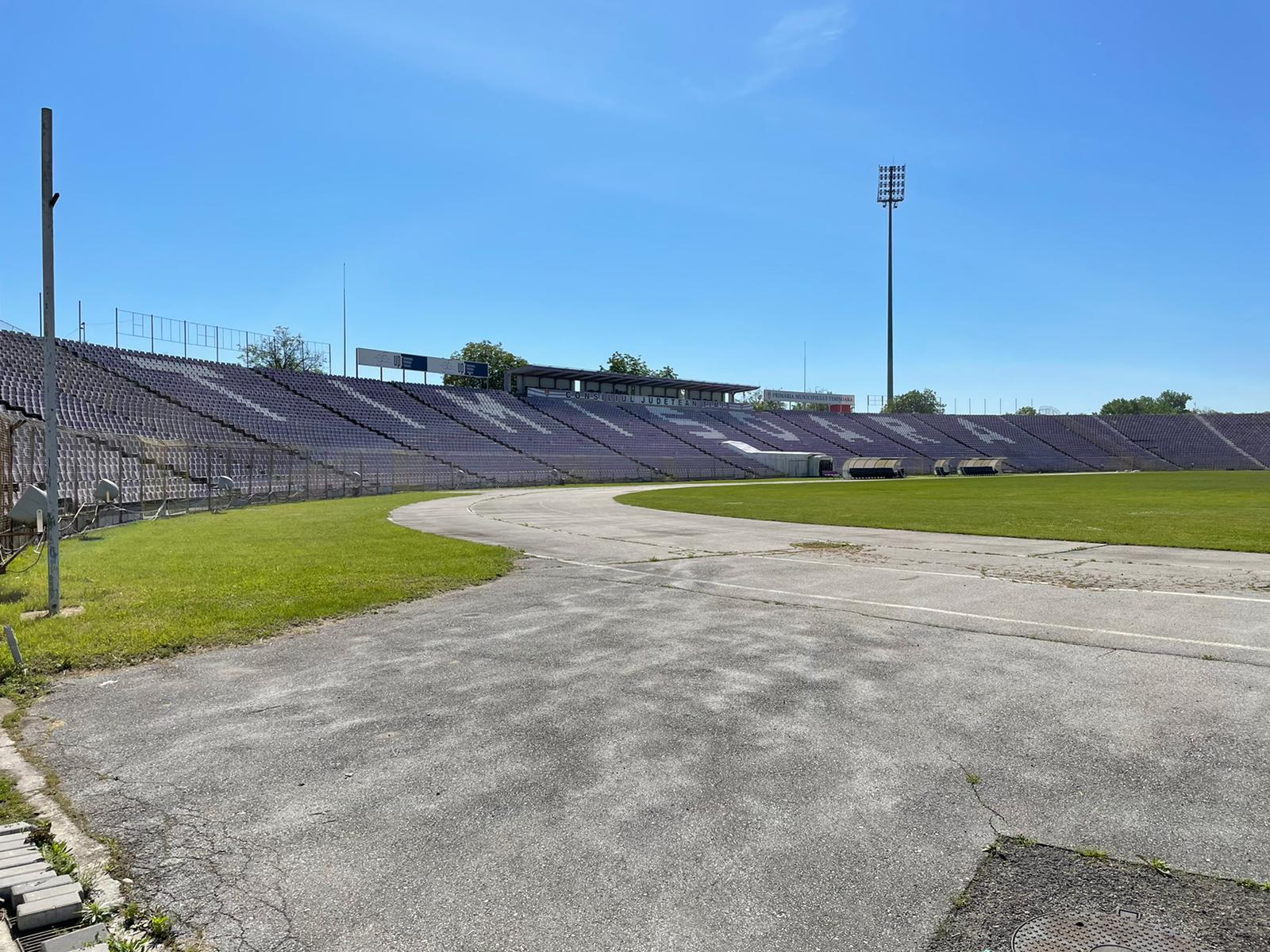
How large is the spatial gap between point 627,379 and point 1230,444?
78.1 meters

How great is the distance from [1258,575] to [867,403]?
385ft

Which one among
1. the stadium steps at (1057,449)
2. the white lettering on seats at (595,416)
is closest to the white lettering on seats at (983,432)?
the stadium steps at (1057,449)

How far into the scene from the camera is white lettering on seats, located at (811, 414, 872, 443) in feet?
304

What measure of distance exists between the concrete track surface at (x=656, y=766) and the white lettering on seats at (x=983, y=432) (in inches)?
3866

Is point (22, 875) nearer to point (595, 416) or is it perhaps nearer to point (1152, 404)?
point (595, 416)

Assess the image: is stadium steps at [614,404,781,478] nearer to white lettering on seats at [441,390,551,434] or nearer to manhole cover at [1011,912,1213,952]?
white lettering on seats at [441,390,551,434]

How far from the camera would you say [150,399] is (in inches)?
1663

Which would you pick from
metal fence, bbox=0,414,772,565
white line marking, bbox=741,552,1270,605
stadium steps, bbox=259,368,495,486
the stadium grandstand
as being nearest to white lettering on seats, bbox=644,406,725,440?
the stadium grandstand

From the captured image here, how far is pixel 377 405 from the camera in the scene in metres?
62.8

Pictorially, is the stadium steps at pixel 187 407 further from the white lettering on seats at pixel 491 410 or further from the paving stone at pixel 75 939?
the paving stone at pixel 75 939

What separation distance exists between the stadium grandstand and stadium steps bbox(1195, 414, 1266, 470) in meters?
0.25

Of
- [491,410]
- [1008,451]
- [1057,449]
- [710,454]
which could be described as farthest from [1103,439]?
[491,410]

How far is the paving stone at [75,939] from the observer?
283 cm

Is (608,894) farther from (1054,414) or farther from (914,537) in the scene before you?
(1054,414)
